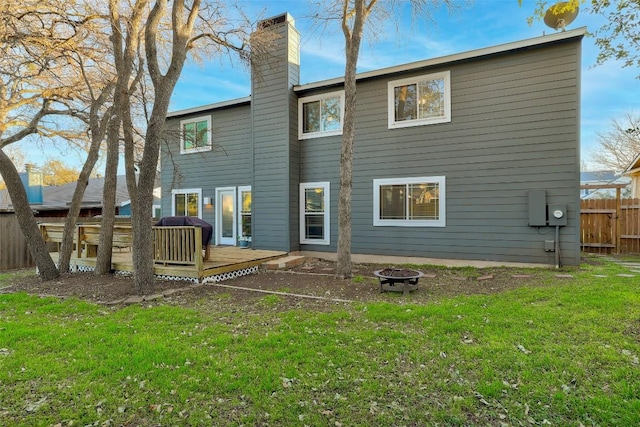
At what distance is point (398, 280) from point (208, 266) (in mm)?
3831

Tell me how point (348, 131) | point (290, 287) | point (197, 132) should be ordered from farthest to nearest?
point (197, 132) → point (348, 131) → point (290, 287)

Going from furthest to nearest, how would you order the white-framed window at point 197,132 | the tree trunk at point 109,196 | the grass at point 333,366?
the white-framed window at point 197,132
the tree trunk at point 109,196
the grass at point 333,366

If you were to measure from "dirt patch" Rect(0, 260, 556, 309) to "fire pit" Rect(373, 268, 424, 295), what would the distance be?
12 cm

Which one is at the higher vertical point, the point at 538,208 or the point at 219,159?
the point at 219,159

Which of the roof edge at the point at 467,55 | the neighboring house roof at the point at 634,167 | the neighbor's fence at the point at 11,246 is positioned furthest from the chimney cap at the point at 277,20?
the neighboring house roof at the point at 634,167

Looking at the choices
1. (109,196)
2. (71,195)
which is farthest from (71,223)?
(71,195)

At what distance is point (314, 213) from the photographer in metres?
10.1

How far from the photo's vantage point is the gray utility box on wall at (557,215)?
23.5 ft

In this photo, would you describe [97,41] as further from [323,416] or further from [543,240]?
[543,240]

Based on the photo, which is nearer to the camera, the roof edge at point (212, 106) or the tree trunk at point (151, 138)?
the tree trunk at point (151, 138)

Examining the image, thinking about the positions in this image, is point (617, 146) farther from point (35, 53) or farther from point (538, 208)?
point (35, 53)

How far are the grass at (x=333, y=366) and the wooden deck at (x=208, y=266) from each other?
6.64ft

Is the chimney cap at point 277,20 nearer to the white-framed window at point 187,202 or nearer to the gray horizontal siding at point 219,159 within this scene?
the gray horizontal siding at point 219,159

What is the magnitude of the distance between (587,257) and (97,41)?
526 inches
